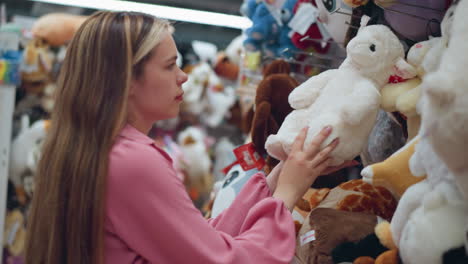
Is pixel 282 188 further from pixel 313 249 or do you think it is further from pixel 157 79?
pixel 157 79

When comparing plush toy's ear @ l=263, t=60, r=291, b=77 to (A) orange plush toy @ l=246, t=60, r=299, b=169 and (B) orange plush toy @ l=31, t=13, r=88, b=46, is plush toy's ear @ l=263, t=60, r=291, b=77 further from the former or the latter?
(B) orange plush toy @ l=31, t=13, r=88, b=46

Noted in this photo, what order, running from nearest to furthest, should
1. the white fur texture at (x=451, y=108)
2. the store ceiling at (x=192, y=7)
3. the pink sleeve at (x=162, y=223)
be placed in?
1. the white fur texture at (x=451, y=108)
2. the pink sleeve at (x=162, y=223)
3. the store ceiling at (x=192, y=7)

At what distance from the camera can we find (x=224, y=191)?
1550 millimetres

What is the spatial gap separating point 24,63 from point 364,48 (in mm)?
2359

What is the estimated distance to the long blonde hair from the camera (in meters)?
0.97

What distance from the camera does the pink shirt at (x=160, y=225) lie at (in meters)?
0.94

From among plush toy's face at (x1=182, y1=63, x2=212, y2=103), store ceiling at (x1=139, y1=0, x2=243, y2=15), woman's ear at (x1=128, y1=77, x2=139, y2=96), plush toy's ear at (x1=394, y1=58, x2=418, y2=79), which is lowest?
plush toy's face at (x1=182, y1=63, x2=212, y2=103)

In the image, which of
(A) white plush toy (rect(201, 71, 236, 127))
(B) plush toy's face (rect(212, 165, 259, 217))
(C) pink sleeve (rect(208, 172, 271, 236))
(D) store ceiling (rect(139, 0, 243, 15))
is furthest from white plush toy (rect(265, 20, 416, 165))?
(D) store ceiling (rect(139, 0, 243, 15))

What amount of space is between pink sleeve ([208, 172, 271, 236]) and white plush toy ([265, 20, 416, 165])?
0.11 meters

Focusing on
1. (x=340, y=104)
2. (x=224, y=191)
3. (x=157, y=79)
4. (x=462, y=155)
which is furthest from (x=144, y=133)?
(x=462, y=155)

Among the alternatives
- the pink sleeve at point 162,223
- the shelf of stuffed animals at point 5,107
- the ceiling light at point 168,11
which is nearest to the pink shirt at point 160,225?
the pink sleeve at point 162,223

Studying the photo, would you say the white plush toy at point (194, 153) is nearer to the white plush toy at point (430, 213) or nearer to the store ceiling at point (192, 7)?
the store ceiling at point (192, 7)

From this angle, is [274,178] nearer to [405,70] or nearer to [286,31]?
[405,70]

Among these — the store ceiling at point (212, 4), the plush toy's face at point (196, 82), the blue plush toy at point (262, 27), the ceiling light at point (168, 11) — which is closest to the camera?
the blue plush toy at point (262, 27)
